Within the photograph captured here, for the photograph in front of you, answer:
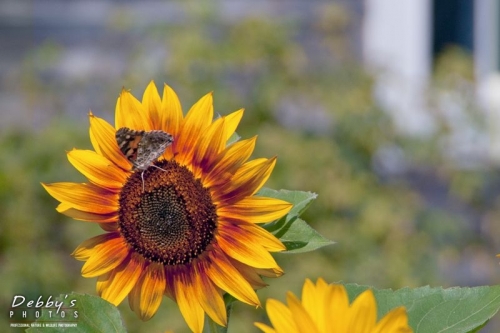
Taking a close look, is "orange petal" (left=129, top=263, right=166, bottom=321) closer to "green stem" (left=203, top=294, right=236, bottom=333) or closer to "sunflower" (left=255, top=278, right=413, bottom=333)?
Answer: "green stem" (left=203, top=294, right=236, bottom=333)

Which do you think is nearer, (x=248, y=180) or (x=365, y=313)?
(x=365, y=313)

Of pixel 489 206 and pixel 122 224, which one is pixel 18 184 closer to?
pixel 489 206

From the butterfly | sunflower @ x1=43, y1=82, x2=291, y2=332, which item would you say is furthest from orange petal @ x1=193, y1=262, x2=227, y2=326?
the butterfly

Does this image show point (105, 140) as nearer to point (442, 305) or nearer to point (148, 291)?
point (148, 291)

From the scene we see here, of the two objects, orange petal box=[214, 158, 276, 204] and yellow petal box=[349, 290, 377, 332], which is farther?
orange petal box=[214, 158, 276, 204]

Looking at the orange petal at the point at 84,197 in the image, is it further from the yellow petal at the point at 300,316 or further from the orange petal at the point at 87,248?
the yellow petal at the point at 300,316

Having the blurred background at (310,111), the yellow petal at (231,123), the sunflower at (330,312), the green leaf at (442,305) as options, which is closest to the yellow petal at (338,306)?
the sunflower at (330,312)

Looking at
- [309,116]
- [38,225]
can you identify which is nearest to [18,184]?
[38,225]

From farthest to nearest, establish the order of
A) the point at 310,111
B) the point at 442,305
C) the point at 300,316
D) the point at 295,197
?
the point at 310,111 < the point at 295,197 < the point at 442,305 < the point at 300,316

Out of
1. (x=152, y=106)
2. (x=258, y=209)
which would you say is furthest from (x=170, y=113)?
(x=258, y=209)
